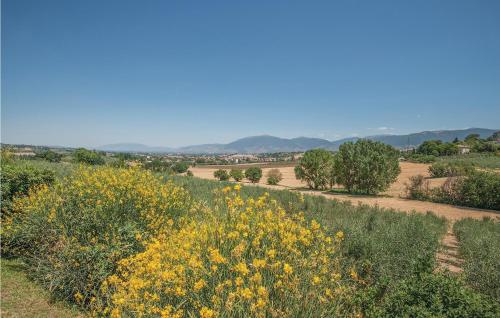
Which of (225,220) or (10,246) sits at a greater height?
(225,220)

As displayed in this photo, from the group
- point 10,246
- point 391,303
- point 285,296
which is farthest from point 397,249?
point 10,246

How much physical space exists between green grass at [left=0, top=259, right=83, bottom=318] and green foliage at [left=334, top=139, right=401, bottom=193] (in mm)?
26141

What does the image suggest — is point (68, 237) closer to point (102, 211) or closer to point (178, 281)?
point (102, 211)

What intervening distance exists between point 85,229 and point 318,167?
30.0 m

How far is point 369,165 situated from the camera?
88.2ft

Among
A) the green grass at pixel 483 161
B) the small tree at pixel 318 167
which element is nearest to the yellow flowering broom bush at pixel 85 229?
the small tree at pixel 318 167

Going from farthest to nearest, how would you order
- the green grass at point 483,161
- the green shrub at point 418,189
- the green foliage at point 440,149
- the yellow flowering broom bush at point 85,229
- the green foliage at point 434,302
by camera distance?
1. the green foliage at point 440,149
2. the green grass at point 483,161
3. the green shrub at point 418,189
4. the yellow flowering broom bush at point 85,229
5. the green foliage at point 434,302

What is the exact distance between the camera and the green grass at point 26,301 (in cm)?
468

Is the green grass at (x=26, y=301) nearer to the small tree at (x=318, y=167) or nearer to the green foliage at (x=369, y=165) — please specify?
the green foliage at (x=369, y=165)

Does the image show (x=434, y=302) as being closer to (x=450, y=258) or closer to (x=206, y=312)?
(x=206, y=312)

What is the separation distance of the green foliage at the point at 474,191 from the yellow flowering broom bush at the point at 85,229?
21.8m

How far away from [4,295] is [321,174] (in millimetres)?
31646

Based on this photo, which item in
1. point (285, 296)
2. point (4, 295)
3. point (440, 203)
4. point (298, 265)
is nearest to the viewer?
point (285, 296)

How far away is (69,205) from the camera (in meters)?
6.30
